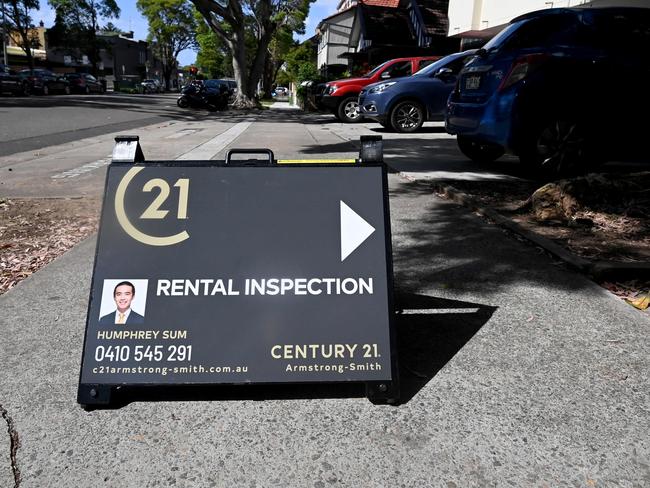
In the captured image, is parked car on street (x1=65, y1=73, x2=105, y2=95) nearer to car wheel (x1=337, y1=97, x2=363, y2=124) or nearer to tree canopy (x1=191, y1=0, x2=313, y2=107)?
tree canopy (x1=191, y1=0, x2=313, y2=107)

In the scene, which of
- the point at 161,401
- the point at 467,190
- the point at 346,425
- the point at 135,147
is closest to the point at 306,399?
the point at 346,425

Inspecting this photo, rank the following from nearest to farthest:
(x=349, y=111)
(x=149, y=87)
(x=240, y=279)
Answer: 1. (x=240, y=279)
2. (x=349, y=111)
3. (x=149, y=87)

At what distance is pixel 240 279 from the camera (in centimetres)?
239

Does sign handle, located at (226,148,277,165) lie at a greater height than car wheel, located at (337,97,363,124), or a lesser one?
greater

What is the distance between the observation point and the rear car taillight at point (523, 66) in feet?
20.1

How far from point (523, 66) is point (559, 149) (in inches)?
44.0

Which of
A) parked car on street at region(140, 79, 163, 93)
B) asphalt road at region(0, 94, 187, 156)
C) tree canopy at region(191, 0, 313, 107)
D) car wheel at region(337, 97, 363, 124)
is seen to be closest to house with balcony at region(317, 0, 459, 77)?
tree canopy at region(191, 0, 313, 107)

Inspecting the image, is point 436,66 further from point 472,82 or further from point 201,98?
point 201,98

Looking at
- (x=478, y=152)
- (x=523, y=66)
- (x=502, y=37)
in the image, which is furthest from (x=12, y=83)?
(x=523, y=66)

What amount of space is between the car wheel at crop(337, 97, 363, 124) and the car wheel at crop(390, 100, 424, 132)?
4.27 metres

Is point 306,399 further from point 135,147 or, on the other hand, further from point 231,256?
point 135,147

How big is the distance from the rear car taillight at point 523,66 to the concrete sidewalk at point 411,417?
12.0ft

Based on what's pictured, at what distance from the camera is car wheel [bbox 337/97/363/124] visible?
1772cm

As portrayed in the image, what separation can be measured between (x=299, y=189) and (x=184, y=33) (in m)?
84.4
